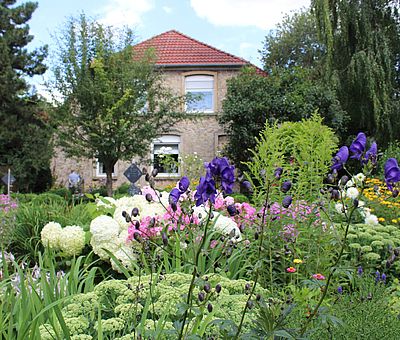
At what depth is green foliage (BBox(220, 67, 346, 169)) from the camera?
690 inches

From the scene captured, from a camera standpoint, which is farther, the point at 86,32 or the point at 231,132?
the point at 231,132

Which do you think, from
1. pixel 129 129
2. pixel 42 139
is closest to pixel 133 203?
pixel 129 129

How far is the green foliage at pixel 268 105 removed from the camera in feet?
57.5

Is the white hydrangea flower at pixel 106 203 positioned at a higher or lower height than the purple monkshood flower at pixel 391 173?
lower

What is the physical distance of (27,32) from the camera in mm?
22500

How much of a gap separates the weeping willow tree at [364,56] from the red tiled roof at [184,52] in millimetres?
4646

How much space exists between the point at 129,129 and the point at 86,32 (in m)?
3.58

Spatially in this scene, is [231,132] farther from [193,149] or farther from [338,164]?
[338,164]

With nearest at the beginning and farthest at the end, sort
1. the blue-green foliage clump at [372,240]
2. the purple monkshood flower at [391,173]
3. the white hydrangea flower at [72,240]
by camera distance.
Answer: the purple monkshood flower at [391,173] → the blue-green foliage clump at [372,240] → the white hydrangea flower at [72,240]

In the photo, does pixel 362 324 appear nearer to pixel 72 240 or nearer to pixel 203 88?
pixel 72 240

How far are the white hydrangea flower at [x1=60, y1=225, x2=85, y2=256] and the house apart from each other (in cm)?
1530

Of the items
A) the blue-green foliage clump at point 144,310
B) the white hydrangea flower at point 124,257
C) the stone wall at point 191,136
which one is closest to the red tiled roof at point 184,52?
the stone wall at point 191,136

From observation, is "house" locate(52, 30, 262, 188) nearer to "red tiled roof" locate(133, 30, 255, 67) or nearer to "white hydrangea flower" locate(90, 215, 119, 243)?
"red tiled roof" locate(133, 30, 255, 67)

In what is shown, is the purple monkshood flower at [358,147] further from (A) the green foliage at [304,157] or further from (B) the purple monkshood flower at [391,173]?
(A) the green foliage at [304,157]
